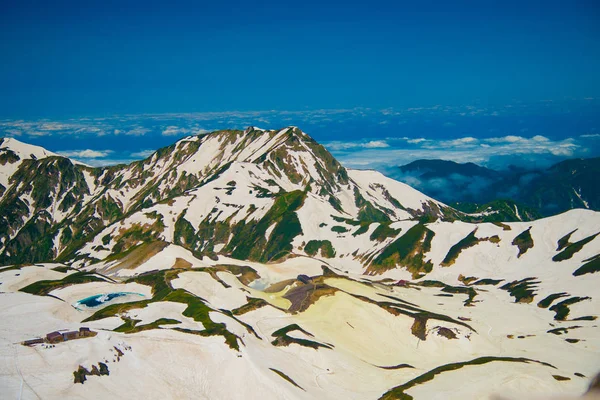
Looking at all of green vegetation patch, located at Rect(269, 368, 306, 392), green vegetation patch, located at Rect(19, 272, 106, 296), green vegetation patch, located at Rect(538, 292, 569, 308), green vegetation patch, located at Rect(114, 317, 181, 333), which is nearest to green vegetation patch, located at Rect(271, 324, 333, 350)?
green vegetation patch, located at Rect(269, 368, 306, 392)

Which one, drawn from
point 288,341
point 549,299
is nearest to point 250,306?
point 288,341

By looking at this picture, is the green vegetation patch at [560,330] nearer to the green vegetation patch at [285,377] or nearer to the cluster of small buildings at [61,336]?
the green vegetation patch at [285,377]

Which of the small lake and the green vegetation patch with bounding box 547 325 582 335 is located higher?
the small lake

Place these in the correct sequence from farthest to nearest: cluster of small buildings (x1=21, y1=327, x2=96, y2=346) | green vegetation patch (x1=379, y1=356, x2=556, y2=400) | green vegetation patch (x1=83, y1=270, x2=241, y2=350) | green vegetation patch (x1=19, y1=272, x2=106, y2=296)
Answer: green vegetation patch (x1=19, y1=272, x2=106, y2=296), green vegetation patch (x1=83, y1=270, x2=241, y2=350), green vegetation patch (x1=379, y1=356, x2=556, y2=400), cluster of small buildings (x1=21, y1=327, x2=96, y2=346)

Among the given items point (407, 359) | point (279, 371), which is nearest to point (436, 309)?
point (407, 359)

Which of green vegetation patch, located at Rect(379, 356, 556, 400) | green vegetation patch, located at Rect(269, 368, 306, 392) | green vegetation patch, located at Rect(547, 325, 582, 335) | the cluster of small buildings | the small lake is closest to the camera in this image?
the cluster of small buildings

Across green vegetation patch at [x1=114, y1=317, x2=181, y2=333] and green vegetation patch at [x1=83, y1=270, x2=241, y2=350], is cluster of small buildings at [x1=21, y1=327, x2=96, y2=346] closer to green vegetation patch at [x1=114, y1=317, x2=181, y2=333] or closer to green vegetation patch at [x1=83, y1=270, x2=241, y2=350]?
green vegetation patch at [x1=114, y1=317, x2=181, y2=333]

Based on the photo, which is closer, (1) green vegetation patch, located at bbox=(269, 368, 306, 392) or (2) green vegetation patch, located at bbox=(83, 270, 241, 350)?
(1) green vegetation patch, located at bbox=(269, 368, 306, 392)

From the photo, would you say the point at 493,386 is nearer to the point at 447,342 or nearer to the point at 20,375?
the point at 447,342
